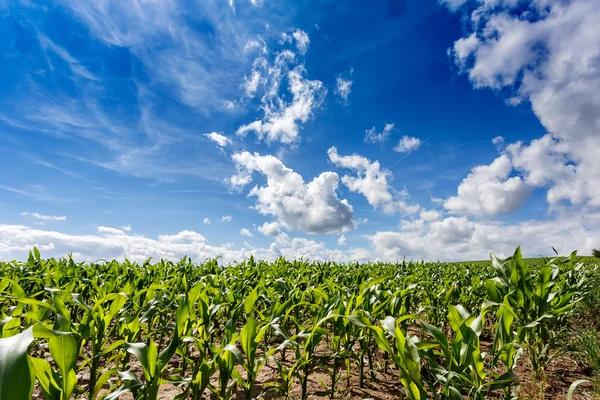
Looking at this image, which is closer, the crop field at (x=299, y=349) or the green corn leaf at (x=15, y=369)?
the green corn leaf at (x=15, y=369)

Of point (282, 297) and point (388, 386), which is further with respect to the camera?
point (282, 297)

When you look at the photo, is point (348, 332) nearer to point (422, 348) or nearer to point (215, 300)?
point (422, 348)

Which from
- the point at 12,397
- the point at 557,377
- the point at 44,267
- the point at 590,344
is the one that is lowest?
the point at 557,377

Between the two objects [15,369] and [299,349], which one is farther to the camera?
[299,349]

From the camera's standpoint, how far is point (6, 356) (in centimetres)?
133

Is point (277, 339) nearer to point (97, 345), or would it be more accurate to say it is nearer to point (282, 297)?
point (282, 297)

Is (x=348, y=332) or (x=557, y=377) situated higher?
(x=348, y=332)

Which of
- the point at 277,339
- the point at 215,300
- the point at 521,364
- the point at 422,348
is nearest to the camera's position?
the point at 422,348

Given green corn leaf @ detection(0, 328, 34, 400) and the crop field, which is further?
the crop field

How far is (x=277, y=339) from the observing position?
17.3ft

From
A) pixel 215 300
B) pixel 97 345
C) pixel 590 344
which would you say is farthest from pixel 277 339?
pixel 590 344

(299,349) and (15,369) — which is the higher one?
(15,369)

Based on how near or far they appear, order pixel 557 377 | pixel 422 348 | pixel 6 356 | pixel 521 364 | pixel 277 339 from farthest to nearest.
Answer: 1. pixel 277 339
2. pixel 521 364
3. pixel 557 377
4. pixel 422 348
5. pixel 6 356

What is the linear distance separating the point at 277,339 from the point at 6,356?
4.32 meters
